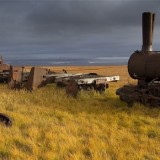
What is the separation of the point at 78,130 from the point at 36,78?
9597mm

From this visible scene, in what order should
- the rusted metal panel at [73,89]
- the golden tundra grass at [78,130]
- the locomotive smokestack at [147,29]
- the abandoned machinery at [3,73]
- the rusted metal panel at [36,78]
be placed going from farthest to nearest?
the abandoned machinery at [3,73] < the rusted metal panel at [36,78] < the rusted metal panel at [73,89] < the locomotive smokestack at [147,29] < the golden tundra grass at [78,130]

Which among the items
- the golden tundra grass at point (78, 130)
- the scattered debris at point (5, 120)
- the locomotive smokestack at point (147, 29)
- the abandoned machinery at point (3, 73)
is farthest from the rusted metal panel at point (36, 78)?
the scattered debris at point (5, 120)

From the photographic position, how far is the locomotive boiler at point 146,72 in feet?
46.8

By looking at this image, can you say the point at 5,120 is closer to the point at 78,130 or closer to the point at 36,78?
the point at 78,130

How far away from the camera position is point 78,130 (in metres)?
10.3

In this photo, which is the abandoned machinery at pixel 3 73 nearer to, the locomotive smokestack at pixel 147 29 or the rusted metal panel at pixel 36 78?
→ the rusted metal panel at pixel 36 78

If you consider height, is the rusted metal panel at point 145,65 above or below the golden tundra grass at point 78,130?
above

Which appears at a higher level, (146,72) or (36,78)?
(146,72)

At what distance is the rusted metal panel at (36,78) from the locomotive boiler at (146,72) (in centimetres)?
569

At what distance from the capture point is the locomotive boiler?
14273 millimetres

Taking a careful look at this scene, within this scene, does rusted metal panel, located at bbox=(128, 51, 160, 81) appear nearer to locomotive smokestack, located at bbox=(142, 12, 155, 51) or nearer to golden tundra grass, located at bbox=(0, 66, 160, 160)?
locomotive smokestack, located at bbox=(142, 12, 155, 51)

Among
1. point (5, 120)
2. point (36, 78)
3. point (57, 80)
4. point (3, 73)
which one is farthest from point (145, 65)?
point (3, 73)

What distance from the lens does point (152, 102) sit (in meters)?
14.1

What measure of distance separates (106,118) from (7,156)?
525 centimetres
